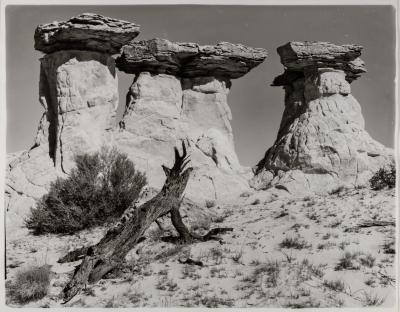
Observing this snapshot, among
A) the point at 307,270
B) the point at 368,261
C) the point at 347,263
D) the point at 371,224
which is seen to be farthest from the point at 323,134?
the point at 307,270

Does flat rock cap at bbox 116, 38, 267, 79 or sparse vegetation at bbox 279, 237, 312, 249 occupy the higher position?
flat rock cap at bbox 116, 38, 267, 79

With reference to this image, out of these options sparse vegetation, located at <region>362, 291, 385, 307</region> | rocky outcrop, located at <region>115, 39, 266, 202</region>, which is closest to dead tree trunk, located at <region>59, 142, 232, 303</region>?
sparse vegetation, located at <region>362, 291, 385, 307</region>

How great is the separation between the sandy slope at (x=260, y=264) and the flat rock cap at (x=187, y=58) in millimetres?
6695

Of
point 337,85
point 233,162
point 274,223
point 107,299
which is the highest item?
point 337,85

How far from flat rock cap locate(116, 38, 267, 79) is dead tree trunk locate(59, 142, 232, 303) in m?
7.18

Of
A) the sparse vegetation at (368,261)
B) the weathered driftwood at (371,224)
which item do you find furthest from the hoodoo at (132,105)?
the sparse vegetation at (368,261)

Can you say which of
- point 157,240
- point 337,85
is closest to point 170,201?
point 157,240

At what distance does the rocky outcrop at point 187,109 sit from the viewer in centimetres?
1658

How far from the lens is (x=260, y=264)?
348 inches

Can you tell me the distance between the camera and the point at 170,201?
10180 mm

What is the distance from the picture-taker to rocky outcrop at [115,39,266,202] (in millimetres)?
16578

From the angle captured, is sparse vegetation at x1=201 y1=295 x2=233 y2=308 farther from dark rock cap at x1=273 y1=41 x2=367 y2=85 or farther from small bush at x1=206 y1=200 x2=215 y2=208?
dark rock cap at x1=273 y1=41 x2=367 y2=85

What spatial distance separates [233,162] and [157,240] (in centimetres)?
751

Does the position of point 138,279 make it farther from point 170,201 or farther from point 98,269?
point 170,201
